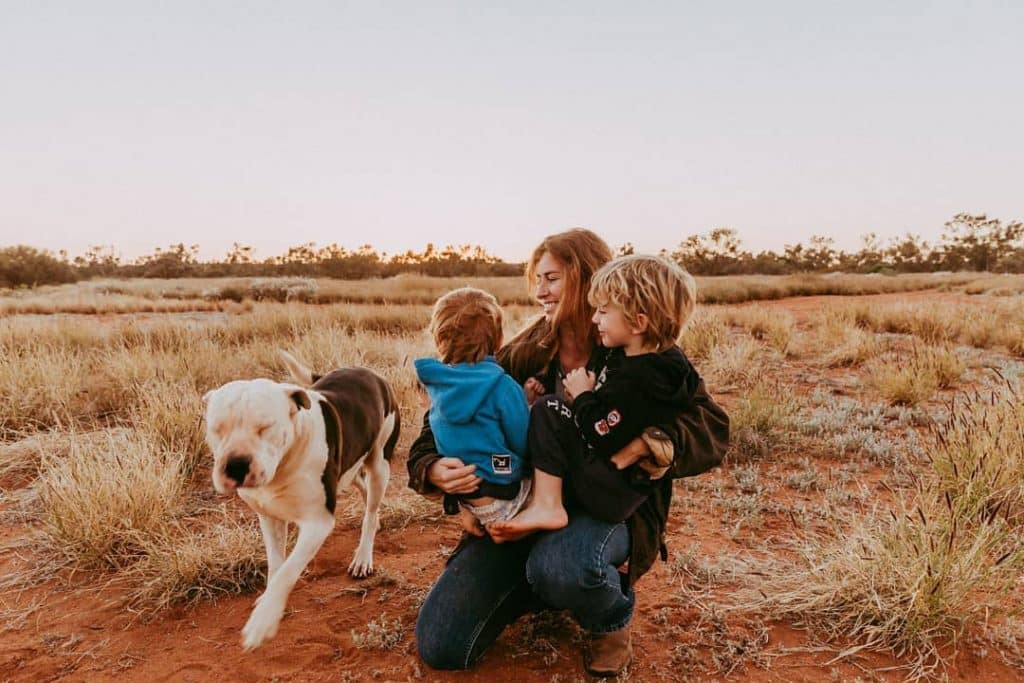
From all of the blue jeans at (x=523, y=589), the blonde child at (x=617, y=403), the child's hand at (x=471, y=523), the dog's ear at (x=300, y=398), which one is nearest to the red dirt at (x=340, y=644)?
the blue jeans at (x=523, y=589)

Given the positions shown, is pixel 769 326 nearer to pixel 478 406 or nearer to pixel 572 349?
pixel 572 349

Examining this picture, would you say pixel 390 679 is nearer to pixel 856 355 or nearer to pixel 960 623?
pixel 960 623

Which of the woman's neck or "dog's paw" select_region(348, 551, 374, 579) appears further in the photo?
"dog's paw" select_region(348, 551, 374, 579)

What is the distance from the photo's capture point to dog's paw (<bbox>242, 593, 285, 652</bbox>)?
233cm

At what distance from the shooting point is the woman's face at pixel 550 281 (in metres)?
3.08

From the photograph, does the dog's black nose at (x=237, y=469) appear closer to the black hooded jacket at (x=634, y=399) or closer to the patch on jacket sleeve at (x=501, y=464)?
the patch on jacket sleeve at (x=501, y=464)

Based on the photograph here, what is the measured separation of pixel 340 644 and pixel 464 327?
1.59 meters

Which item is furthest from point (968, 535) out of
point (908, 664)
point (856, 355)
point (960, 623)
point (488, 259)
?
point (488, 259)

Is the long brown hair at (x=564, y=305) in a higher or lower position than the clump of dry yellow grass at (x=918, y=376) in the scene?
higher

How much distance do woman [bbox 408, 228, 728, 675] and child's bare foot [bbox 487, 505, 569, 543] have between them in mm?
49

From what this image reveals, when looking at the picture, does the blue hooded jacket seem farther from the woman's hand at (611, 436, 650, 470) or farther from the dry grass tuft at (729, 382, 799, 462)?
the dry grass tuft at (729, 382, 799, 462)

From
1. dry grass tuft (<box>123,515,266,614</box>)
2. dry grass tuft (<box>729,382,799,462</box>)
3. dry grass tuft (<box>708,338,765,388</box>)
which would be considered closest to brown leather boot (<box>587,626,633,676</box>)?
dry grass tuft (<box>123,515,266,614</box>)

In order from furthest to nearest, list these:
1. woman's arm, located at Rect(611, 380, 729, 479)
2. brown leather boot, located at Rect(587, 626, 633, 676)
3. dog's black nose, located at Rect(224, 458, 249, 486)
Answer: brown leather boot, located at Rect(587, 626, 633, 676)
woman's arm, located at Rect(611, 380, 729, 479)
dog's black nose, located at Rect(224, 458, 249, 486)

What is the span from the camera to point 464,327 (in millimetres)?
2715
